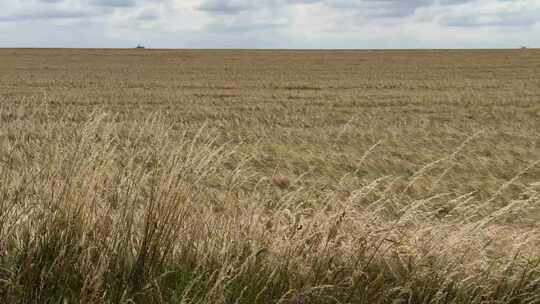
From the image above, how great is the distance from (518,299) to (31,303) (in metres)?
2.57

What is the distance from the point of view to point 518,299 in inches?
136

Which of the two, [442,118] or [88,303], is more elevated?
[88,303]

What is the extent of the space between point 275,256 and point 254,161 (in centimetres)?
870

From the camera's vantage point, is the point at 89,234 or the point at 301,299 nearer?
the point at 301,299

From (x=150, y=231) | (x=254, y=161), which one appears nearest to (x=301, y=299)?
(x=150, y=231)

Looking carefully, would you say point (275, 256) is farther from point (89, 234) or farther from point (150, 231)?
point (89, 234)

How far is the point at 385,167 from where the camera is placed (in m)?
12.1

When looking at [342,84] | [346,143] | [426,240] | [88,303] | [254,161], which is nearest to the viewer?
[88,303]

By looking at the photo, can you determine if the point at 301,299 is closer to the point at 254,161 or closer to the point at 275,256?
the point at 275,256

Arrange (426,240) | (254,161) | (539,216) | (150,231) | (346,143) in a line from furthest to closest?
(346,143) → (254,161) → (539,216) → (426,240) → (150,231)

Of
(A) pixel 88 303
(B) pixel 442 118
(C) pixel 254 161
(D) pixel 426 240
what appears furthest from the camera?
(B) pixel 442 118

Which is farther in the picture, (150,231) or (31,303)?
(150,231)

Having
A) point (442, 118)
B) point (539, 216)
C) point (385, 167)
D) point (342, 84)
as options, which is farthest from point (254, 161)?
point (342, 84)

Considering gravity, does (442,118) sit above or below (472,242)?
below
